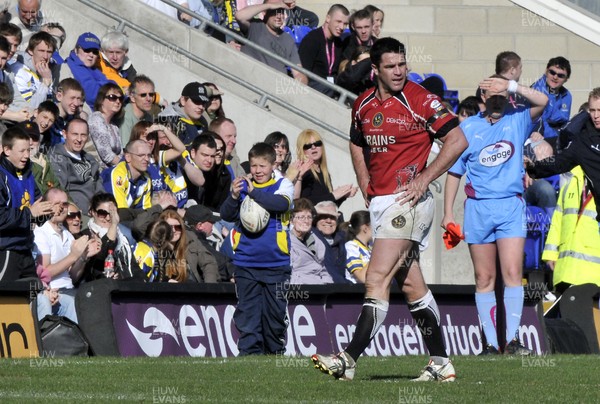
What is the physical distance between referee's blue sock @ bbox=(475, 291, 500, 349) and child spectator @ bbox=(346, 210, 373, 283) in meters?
2.76

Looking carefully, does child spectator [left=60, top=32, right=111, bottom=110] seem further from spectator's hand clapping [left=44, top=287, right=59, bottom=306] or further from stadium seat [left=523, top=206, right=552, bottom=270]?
stadium seat [left=523, top=206, right=552, bottom=270]

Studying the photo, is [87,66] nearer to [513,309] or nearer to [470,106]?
[470,106]

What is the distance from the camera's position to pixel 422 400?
880cm

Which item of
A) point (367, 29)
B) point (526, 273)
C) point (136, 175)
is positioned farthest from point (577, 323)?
point (367, 29)

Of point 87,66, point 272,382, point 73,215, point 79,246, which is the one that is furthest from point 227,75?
point 272,382

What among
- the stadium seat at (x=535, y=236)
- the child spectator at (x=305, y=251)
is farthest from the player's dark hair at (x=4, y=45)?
the stadium seat at (x=535, y=236)

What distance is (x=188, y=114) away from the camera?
17.9 metres

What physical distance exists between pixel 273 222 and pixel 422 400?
4.83 m

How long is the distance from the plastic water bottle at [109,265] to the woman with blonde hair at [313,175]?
11.4 feet

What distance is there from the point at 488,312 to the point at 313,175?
441cm

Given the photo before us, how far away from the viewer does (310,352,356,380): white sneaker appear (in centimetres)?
997

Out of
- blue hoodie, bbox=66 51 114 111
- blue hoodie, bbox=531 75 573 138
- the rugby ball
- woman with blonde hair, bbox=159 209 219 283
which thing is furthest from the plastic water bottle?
blue hoodie, bbox=531 75 573 138

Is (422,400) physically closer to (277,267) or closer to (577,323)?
(277,267)

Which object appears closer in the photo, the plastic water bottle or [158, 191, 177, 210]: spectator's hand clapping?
the plastic water bottle
